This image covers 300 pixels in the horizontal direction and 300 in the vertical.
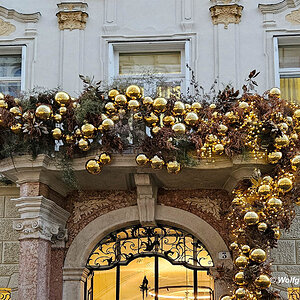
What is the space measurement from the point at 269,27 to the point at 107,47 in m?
2.54

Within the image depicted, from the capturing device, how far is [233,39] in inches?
499

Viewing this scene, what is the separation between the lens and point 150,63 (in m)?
13.1

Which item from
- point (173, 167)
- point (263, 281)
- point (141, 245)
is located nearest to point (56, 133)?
point (173, 167)

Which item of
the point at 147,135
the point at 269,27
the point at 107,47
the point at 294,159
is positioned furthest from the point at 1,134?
the point at 269,27

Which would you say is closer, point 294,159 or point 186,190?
point 294,159

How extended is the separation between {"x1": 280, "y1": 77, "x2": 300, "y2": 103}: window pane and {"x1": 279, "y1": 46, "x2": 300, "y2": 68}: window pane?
267 millimetres

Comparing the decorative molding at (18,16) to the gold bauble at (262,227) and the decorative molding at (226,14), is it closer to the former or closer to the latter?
the decorative molding at (226,14)

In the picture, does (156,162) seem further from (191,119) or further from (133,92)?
(133,92)

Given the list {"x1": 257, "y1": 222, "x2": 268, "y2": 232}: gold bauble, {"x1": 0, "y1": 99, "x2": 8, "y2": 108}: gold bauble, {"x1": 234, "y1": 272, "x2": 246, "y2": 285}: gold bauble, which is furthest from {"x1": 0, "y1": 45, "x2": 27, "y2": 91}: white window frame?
{"x1": 234, "y1": 272, "x2": 246, "y2": 285}: gold bauble

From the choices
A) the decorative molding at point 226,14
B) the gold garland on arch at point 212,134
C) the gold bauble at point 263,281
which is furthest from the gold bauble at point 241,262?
the decorative molding at point 226,14

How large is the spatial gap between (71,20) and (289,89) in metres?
3.57

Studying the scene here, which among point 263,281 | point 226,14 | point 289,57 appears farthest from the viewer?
point 289,57

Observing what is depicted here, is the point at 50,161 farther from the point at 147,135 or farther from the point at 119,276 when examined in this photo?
the point at 119,276

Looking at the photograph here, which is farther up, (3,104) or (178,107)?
(3,104)
